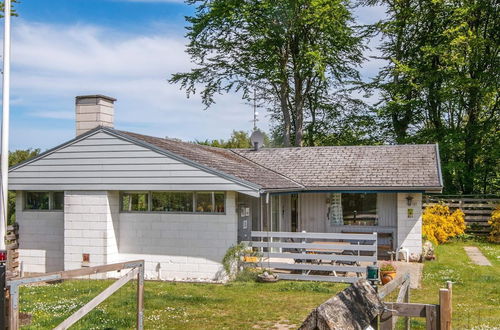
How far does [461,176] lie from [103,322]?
990 inches

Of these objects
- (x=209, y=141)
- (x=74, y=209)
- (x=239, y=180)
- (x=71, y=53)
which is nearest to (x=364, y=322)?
(x=239, y=180)

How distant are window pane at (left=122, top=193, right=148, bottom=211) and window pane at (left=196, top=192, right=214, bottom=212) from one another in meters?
1.72

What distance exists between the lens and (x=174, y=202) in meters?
15.8

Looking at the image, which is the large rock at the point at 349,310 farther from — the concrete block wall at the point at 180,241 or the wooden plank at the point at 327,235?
the concrete block wall at the point at 180,241

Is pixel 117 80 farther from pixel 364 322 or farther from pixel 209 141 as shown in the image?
pixel 364 322

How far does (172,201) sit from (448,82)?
20139 millimetres

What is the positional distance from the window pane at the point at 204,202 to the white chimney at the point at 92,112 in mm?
3917

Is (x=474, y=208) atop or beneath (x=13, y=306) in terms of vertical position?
atop

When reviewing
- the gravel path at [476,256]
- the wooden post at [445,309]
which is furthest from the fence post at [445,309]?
the gravel path at [476,256]

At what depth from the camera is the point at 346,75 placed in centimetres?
3444

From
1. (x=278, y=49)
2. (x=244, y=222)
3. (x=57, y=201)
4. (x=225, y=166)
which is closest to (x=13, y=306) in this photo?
(x=244, y=222)

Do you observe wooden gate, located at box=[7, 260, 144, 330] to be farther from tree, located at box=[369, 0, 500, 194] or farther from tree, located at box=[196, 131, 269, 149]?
tree, located at box=[196, 131, 269, 149]

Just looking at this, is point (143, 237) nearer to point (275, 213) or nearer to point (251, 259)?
point (251, 259)

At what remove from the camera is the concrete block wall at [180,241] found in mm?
15102
